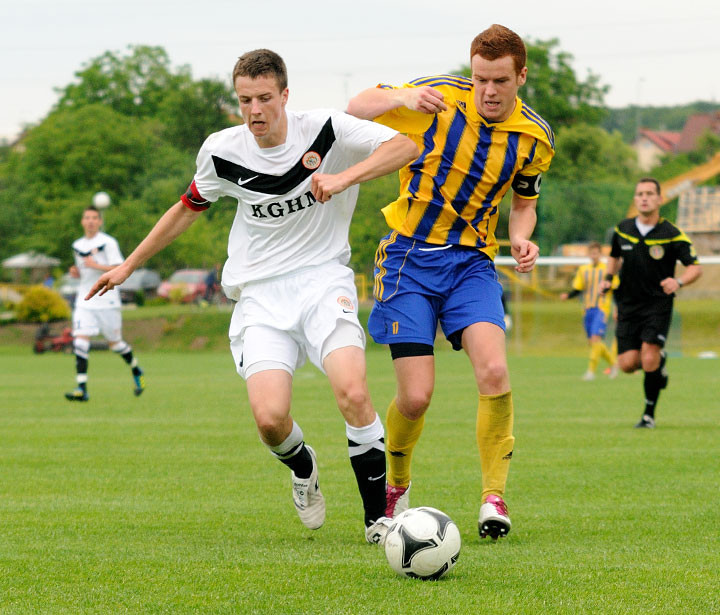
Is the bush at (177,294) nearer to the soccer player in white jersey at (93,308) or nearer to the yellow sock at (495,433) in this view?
the soccer player in white jersey at (93,308)

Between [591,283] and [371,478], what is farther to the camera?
[591,283]

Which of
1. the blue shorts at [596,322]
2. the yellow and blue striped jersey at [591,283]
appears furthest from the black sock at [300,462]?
the blue shorts at [596,322]

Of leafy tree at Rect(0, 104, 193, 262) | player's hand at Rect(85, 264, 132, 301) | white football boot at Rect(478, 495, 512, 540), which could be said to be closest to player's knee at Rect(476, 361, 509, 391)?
white football boot at Rect(478, 495, 512, 540)

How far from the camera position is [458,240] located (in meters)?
5.93

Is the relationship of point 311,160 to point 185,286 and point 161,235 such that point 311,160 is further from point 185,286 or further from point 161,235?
point 185,286

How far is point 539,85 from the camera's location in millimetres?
62000

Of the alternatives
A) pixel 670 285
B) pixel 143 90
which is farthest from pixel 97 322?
pixel 143 90

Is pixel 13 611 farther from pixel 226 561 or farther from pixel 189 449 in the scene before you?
pixel 189 449

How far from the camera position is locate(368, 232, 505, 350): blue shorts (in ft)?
19.1

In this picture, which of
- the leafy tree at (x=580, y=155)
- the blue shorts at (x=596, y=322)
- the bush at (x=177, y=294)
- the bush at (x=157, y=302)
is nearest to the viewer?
the blue shorts at (x=596, y=322)

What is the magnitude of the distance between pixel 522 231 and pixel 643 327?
17.0 feet

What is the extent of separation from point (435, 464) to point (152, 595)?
14.5 ft

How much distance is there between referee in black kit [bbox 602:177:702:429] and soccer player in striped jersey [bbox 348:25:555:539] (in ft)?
16.1

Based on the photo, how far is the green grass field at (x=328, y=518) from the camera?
4336 mm
